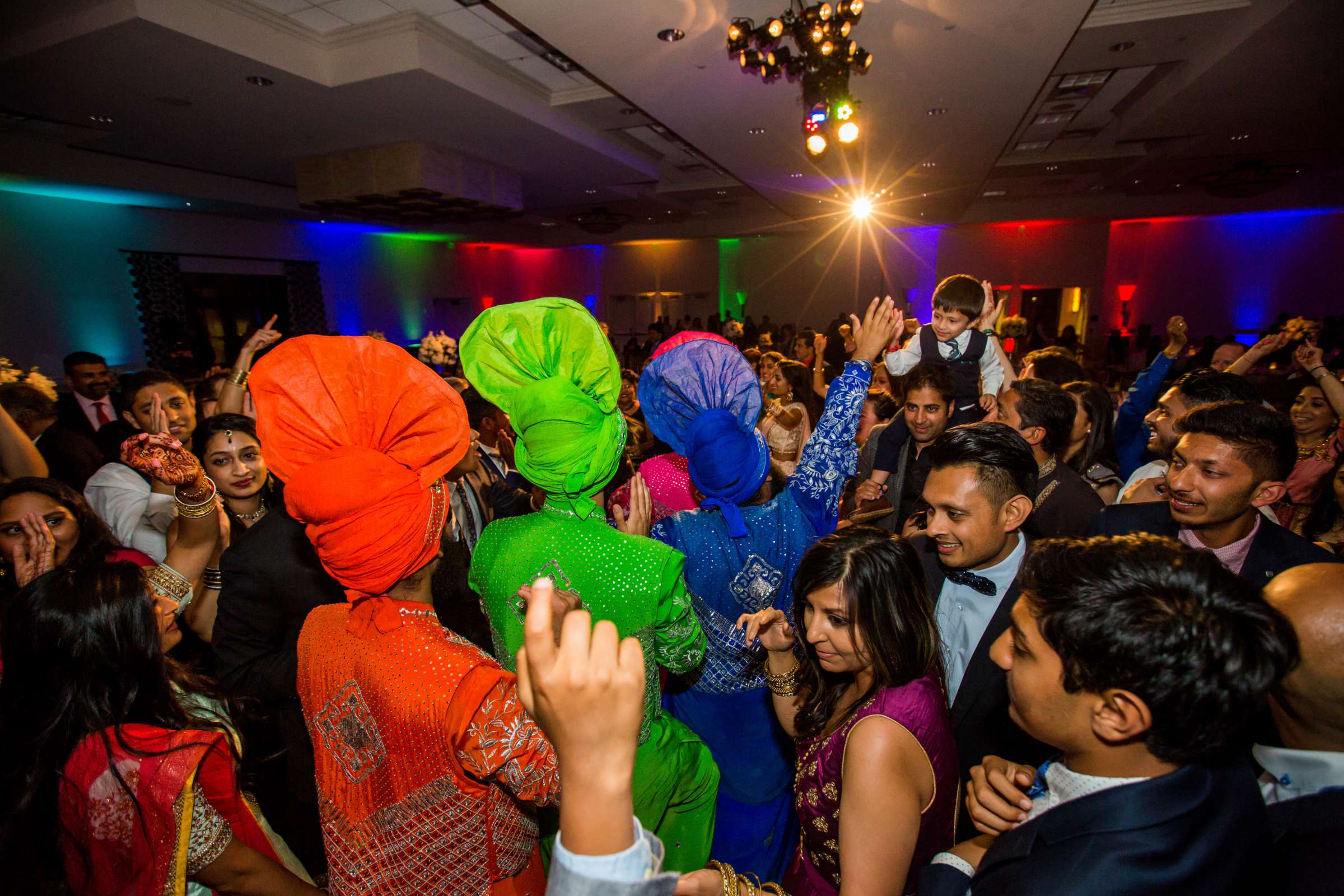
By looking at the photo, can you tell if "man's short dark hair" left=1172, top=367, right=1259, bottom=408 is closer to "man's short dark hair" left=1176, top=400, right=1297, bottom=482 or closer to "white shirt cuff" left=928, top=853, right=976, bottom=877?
"man's short dark hair" left=1176, top=400, right=1297, bottom=482

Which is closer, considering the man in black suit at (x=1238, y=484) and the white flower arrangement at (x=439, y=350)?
the man in black suit at (x=1238, y=484)

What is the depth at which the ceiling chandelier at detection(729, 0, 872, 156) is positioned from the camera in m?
3.88

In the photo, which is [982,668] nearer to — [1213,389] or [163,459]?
[1213,389]

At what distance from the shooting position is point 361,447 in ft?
3.81

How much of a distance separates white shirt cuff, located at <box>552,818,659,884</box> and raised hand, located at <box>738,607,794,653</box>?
36.8 inches

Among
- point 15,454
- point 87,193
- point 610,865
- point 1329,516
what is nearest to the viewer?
point 610,865

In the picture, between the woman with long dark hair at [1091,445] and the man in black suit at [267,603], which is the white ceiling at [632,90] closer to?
the woman with long dark hair at [1091,445]

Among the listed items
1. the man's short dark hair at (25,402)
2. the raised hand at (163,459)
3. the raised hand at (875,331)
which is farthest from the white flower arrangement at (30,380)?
the raised hand at (875,331)

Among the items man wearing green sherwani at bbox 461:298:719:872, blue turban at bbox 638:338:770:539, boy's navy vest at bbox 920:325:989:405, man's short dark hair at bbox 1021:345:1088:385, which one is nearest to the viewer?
man wearing green sherwani at bbox 461:298:719:872

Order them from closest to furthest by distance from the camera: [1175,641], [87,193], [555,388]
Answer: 1. [1175,641]
2. [555,388]
3. [87,193]

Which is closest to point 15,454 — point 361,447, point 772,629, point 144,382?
point 144,382

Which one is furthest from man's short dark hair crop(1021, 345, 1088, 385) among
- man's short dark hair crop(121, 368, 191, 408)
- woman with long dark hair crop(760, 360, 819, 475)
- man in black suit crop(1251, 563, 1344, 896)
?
man's short dark hair crop(121, 368, 191, 408)

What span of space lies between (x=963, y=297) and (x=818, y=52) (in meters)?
2.10

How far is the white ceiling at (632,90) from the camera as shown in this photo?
4.33 m
